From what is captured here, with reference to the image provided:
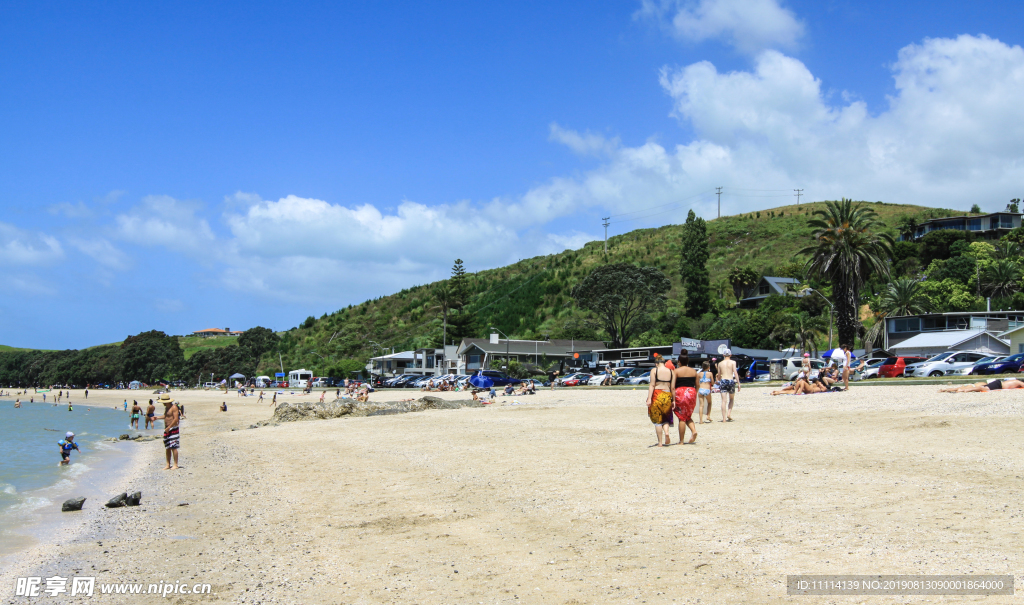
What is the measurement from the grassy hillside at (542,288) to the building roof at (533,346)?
8.33 meters

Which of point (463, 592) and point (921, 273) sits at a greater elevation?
point (921, 273)

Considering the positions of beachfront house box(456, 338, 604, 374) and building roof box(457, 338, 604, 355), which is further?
building roof box(457, 338, 604, 355)

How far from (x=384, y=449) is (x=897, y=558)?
12390mm

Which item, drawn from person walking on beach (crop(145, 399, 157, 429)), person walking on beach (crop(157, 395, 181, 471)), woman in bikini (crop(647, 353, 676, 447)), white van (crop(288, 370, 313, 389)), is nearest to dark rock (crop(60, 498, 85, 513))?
person walking on beach (crop(157, 395, 181, 471))

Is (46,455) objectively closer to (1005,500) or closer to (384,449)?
(384,449)

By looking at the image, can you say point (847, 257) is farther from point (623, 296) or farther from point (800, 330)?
point (623, 296)

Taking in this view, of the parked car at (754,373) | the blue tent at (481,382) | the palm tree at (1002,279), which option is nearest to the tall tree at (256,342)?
the blue tent at (481,382)

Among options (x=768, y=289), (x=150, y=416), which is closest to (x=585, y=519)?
(x=150, y=416)

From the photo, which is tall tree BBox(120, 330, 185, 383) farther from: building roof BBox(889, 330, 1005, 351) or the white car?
the white car

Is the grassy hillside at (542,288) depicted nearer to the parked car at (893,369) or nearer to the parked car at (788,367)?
A: the parked car at (788,367)

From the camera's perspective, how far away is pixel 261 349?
111875 millimetres

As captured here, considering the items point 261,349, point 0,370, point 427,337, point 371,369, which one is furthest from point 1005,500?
point 0,370

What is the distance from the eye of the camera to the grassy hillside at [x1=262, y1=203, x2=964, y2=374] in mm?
94625

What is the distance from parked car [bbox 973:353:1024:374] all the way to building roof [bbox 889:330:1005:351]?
14.5m
